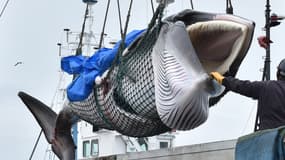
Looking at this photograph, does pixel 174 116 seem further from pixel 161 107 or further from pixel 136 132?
pixel 136 132

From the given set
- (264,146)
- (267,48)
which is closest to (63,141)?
(267,48)

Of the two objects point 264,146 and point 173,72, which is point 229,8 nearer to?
point 173,72

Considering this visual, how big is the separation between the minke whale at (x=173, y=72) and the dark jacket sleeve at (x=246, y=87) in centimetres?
45

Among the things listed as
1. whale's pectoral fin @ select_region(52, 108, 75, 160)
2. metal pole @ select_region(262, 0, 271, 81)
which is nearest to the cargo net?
whale's pectoral fin @ select_region(52, 108, 75, 160)

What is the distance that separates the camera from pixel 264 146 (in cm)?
374

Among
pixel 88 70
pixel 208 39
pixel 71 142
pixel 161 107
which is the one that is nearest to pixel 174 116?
pixel 161 107

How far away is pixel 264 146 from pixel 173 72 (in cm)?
113

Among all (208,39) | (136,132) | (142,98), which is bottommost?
(136,132)

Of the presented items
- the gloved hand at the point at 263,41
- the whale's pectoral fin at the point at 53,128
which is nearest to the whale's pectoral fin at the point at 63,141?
the whale's pectoral fin at the point at 53,128

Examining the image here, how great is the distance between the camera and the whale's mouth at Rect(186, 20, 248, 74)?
4.60m

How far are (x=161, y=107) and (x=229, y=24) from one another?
723 millimetres

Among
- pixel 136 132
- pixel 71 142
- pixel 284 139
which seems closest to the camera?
pixel 284 139

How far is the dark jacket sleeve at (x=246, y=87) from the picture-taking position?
401 centimetres

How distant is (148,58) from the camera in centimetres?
524
